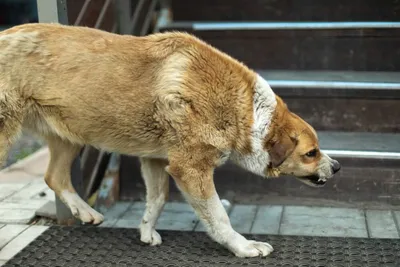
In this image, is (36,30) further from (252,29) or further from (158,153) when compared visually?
(252,29)

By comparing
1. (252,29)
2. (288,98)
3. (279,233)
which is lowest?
(279,233)

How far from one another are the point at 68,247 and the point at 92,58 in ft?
3.97

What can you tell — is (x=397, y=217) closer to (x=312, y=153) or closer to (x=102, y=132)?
(x=312, y=153)

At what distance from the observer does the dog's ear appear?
→ 152 inches

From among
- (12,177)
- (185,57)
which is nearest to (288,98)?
(185,57)

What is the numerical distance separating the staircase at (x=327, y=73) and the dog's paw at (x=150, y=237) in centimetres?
93

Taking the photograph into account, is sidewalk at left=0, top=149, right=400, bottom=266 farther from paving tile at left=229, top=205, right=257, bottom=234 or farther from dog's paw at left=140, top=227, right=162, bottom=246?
dog's paw at left=140, top=227, right=162, bottom=246

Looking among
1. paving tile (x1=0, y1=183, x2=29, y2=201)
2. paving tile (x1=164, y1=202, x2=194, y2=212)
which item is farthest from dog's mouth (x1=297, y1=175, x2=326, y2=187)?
paving tile (x1=0, y1=183, x2=29, y2=201)

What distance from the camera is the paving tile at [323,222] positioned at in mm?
4469

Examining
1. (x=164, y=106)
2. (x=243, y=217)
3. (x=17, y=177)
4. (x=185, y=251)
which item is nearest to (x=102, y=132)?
(x=164, y=106)

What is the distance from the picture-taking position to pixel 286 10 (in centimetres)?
616

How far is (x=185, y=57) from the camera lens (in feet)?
12.8

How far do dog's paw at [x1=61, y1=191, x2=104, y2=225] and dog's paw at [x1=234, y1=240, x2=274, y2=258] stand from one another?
3.38 ft

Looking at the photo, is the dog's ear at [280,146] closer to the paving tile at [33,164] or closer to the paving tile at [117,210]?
the paving tile at [117,210]
